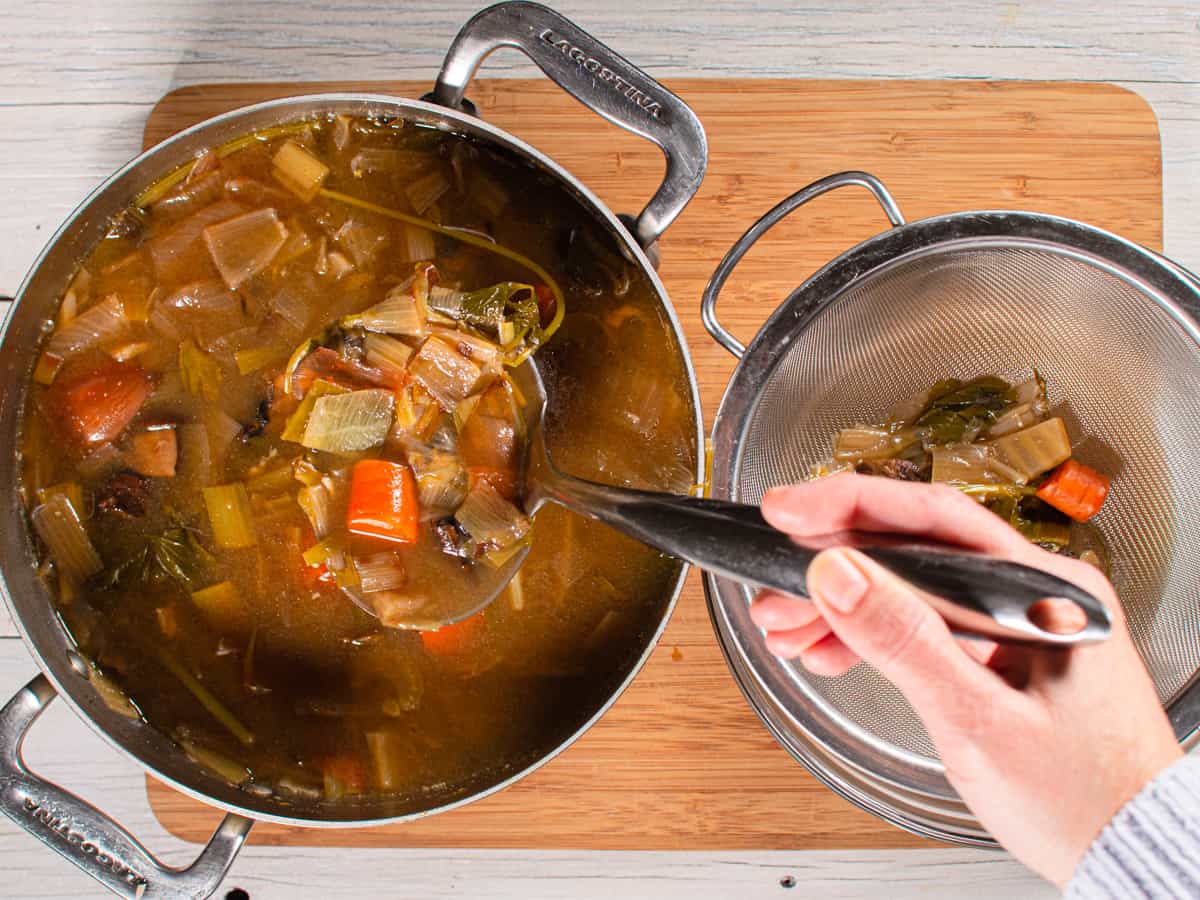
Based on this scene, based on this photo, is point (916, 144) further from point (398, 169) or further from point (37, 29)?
point (37, 29)

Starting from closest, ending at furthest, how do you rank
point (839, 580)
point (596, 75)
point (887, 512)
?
point (839, 580)
point (887, 512)
point (596, 75)

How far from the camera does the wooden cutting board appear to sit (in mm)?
1825

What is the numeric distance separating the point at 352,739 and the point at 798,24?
1701 mm

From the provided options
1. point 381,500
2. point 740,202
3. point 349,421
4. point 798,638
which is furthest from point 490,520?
point 740,202

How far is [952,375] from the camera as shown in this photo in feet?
5.81

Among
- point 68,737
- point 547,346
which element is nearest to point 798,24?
point 547,346

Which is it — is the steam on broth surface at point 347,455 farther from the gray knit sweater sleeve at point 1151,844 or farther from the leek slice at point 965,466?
the gray knit sweater sleeve at point 1151,844

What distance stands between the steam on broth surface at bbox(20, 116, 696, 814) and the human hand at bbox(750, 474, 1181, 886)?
24.5 inches

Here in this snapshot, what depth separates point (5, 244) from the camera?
1875 mm

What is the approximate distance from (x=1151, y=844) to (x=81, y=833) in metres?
1.64

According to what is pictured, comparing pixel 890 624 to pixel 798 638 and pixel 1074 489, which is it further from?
pixel 1074 489

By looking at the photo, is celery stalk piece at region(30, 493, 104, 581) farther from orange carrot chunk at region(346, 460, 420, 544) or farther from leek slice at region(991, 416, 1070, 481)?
leek slice at region(991, 416, 1070, 481)

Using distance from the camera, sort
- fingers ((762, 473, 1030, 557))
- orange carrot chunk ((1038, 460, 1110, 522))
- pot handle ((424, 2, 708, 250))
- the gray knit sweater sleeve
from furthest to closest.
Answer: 1. orange carrot chunk ((1038, 460, 1110, 522))
2. pot handle ((424, 2, 708, 250))
3. fingers ((762, 473, 1030, 557))
4. the gray knit sweater sleeve

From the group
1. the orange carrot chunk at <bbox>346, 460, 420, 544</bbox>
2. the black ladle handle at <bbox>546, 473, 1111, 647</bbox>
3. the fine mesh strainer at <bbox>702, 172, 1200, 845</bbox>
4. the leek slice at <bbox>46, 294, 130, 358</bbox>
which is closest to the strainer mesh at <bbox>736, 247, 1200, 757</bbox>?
the fine mesh strainer at <bbox>702, 172, 1200, 845</bbox>
